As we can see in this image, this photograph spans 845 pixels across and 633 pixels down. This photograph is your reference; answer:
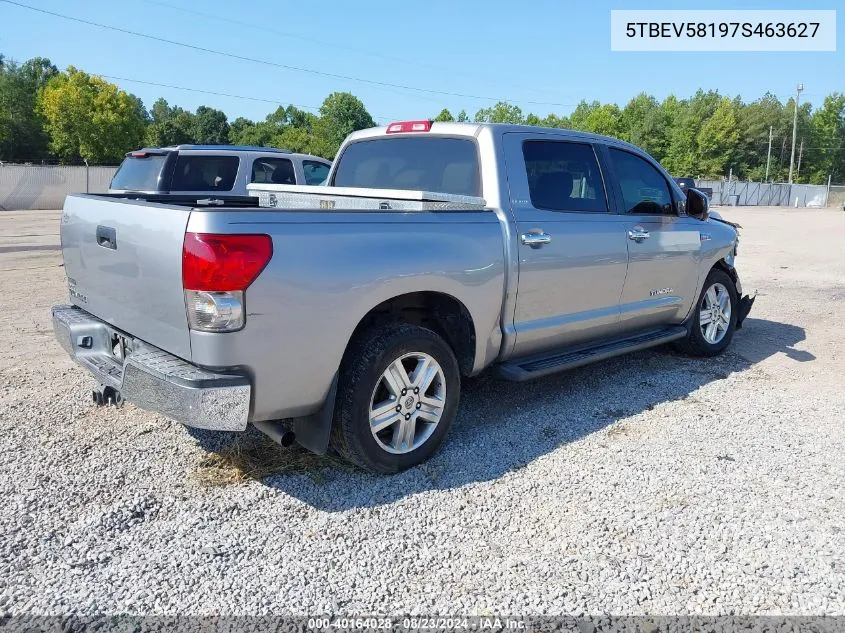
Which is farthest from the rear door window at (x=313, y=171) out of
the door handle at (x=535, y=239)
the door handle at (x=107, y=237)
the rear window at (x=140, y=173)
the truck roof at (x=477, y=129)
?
the door handle at (x=107, y=237)

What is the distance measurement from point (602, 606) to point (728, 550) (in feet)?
2.48

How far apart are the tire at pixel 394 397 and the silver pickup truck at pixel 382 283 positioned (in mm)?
11

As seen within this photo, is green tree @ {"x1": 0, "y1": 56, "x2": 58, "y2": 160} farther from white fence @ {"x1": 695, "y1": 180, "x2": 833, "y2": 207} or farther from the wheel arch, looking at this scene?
the wheel arch

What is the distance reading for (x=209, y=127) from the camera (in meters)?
95.8

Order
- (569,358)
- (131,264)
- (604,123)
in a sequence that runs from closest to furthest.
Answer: (131,264) → (569,358) → (604,123)

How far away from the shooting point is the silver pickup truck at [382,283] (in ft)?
9.14

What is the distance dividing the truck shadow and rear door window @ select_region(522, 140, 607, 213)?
141 cm

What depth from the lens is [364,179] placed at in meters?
4.78

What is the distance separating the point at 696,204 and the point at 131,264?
176 inches

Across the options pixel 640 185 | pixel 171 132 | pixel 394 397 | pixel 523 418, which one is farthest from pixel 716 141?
pixel 394 397

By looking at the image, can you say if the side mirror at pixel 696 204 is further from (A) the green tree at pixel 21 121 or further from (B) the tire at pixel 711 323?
(A) the green tree at pixel 21 121

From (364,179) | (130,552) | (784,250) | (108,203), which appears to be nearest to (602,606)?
(130,552)

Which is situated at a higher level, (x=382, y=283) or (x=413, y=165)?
(x=413, y=165)

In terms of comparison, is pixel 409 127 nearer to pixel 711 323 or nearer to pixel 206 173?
pixel 711 323
